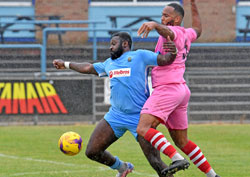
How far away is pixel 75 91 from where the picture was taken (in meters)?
19.3

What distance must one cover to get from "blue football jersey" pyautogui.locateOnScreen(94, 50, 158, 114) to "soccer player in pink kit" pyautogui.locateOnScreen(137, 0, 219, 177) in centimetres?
18

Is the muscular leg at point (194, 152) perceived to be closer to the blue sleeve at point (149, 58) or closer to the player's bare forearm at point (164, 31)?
the blue sleeve at point (149, 58)

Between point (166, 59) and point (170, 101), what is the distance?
1.67 ft

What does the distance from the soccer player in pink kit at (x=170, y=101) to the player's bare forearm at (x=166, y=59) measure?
0.07m

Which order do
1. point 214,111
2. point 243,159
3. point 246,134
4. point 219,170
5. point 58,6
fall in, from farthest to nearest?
point 58,6
point 214,111
point 246,134
point 243,159
point 219,170

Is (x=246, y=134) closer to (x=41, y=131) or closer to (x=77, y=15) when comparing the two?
(x=41, y=131)

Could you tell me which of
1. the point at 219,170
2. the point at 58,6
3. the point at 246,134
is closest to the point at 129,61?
the point at 219,170

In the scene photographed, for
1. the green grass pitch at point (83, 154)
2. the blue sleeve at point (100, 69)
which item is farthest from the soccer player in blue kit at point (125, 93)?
the green grass pitch at point (83, 154)

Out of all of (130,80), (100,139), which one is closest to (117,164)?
(100,139)

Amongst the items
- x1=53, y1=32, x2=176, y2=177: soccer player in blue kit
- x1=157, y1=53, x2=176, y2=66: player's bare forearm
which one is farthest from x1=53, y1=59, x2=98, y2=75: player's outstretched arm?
x1=157, y1=53, x2=176, y2=66: player's bare forearm

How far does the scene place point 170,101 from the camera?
26.5 ft

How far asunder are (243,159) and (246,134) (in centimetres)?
489

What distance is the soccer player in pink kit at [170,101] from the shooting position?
7812 millimetres

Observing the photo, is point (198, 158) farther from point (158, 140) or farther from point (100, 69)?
point (100, 69)
